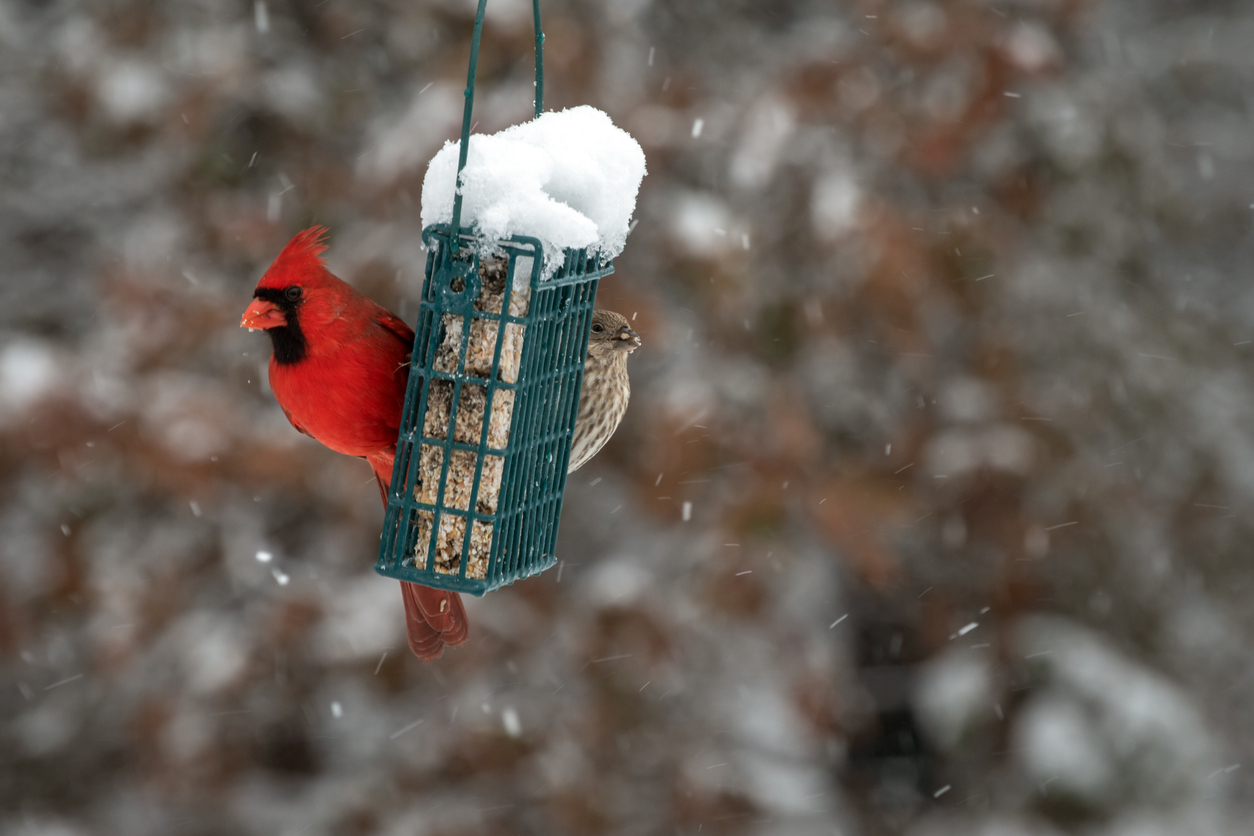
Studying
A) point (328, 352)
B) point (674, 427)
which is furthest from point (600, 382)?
point (674, 427)

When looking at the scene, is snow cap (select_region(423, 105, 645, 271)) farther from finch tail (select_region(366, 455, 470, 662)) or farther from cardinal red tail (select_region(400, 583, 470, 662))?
cardinal red tail (select_region(400, 583, 470, 662))

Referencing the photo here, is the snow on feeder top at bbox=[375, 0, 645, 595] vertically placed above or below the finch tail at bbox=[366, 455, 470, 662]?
above

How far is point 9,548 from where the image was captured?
19.0 ft

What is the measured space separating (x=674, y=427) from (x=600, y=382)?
64.2 inches

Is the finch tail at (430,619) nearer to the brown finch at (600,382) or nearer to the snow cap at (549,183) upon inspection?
the brown finch at (600,382)

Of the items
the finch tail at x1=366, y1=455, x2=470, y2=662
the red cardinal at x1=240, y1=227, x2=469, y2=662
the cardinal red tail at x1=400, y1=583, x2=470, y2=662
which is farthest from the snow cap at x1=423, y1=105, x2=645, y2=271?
the cardinal red tail at x1=400, y1=583, x2=470, y2=662

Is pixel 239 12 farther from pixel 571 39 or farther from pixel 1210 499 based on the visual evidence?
pixel 1210 499

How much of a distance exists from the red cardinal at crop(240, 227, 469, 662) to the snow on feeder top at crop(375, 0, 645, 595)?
0.50 feet

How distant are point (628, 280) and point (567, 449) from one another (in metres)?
2.11

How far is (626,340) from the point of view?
11.9ft

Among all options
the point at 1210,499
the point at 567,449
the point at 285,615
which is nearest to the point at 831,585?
the point at 1210,499

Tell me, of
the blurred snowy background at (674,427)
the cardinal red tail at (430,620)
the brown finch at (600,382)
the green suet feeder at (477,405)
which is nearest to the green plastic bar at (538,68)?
the green suet feeder at (477,405)

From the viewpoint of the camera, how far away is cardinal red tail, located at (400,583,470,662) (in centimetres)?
340

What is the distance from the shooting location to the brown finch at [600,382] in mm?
A: 3656
